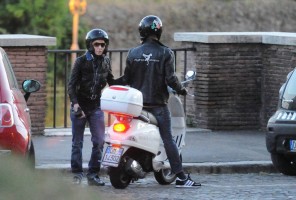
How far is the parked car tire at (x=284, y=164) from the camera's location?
47.0 feet

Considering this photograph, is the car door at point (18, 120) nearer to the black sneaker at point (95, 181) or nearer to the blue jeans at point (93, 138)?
the blue jeans at point (93, 138)

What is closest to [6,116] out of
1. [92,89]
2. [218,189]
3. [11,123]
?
[11,123]

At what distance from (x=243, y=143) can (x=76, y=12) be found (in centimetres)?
2883

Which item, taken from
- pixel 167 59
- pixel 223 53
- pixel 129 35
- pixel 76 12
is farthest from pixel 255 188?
pixel 129 35

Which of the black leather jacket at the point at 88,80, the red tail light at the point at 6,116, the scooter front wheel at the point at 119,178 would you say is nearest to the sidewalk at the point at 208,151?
the black leather jacket at the point at 88,80

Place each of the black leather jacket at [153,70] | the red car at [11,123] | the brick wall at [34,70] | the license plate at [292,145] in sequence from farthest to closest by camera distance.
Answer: the brick wall at [34,70] → the license plate at [292,145] → the black leather jacket at [153,70] → the red car at [11,123]

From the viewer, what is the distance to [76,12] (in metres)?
45.6

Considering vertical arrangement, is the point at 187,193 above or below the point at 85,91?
below

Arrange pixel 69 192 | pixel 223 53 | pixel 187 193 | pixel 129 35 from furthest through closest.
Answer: pixel 129 35
pixel 223 53
pixel 187 193
pixel 69 192

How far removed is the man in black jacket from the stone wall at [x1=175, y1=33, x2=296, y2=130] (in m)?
6.08

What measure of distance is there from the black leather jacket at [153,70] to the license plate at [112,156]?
2.18ft

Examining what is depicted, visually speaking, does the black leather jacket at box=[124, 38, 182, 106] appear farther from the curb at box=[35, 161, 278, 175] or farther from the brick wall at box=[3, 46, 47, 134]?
the brick wall at box=[3, 46, 47, 134]

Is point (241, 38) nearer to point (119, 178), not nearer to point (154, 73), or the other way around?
Result: point (154, 73)

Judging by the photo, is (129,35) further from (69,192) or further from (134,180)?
(69,192)
